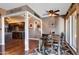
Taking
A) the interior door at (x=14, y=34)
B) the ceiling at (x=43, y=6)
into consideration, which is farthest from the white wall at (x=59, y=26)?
the interior door at (x=14, y=34)

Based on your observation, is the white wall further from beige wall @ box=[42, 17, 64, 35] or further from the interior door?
the interior door

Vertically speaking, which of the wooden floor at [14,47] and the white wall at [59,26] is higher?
the white wall at [59,26]

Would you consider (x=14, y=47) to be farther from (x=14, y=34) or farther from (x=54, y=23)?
(x=54, y=23)

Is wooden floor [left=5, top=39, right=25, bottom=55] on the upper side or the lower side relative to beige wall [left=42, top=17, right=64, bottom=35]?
lower

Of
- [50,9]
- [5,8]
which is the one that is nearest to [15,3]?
[5,8]

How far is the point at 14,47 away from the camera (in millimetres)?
2559

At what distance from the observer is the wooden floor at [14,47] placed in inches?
101

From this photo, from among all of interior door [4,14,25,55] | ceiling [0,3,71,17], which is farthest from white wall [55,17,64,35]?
interior door [4,14,25,55]

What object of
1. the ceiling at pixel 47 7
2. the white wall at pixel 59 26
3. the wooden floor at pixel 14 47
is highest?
the ceiling at pixel 47 7

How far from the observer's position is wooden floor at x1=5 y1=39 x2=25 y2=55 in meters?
2.56

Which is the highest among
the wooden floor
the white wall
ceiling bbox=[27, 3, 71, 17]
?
ceiling bbox=[27, 3, 71, 17]

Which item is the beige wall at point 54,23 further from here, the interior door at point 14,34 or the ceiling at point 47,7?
the interior door at point 14,34

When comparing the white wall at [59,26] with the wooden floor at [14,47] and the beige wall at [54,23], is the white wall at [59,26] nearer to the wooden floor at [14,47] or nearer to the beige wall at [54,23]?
the beige wall at [54,23]
